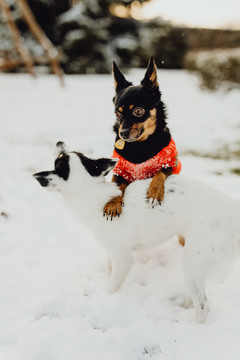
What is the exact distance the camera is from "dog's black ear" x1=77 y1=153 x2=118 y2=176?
2086mm

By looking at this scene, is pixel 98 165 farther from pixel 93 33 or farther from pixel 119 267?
pixel 93 33

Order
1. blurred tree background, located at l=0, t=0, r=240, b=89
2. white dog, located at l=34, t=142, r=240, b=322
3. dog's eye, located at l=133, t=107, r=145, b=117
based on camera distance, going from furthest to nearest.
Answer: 1. blurred tree background, located at l=0, t=0, r=240, b=89
2. dog's eye, located at l=133, t=107, r=145, b=117
3. white dog, located at l=34, t=142, r=240, b=322

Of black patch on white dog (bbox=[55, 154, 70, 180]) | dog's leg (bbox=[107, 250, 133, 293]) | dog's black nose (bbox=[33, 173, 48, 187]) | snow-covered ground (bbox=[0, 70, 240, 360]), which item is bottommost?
snow-covered ground (bbox=[0, 70, 240, 360])

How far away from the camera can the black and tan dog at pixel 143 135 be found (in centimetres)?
243

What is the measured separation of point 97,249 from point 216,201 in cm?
124

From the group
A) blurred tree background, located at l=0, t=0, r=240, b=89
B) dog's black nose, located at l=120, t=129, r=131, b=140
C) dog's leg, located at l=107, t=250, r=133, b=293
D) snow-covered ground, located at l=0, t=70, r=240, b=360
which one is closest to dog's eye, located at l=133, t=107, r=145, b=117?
dog's black nose, located at l=120, t=129, r=131, b=140

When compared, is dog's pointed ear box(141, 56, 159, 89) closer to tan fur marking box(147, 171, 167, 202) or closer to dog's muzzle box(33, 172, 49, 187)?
tan fur marking box(147, 171, 167, 202)

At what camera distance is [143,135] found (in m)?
2.46

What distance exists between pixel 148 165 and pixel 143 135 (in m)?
0.23

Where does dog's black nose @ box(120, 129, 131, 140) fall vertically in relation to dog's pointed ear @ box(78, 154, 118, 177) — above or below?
above

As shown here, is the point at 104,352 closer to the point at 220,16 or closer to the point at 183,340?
the point at 183,340

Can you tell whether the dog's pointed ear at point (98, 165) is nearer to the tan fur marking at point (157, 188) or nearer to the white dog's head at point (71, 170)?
the white dog's head at point (71, 170)

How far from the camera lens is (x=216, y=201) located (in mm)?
2068

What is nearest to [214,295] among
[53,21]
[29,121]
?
[29,121]
